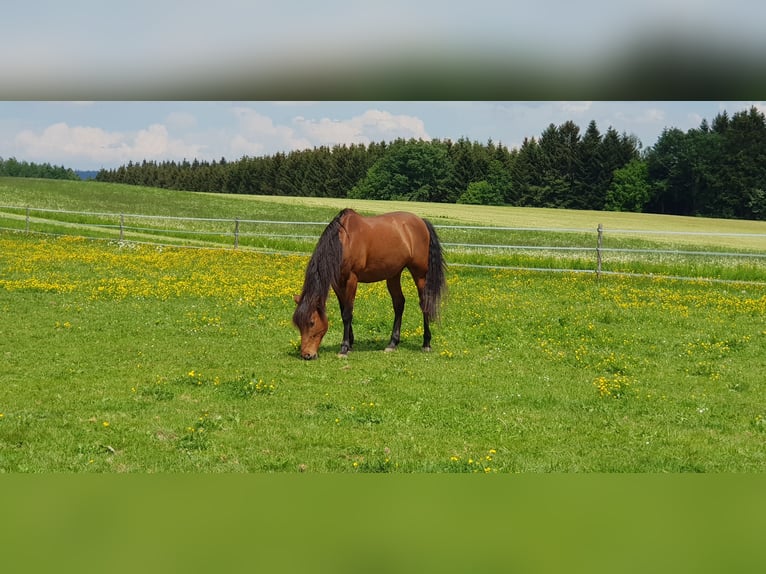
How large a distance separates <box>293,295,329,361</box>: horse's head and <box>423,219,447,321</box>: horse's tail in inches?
65.1

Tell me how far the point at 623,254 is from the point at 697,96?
75.3ft

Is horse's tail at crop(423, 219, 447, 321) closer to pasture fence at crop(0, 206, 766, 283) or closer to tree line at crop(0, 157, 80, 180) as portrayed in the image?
pasture fence at crop(0, 206, 766, 283)

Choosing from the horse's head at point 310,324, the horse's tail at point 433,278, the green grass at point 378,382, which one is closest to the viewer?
the green grass at point 378,382

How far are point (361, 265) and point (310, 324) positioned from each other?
1118 millimetres

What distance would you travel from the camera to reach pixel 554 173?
5800 centimetres

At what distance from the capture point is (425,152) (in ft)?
195

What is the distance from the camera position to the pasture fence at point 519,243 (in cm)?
1797

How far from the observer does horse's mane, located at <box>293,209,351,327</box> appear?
27.1ft

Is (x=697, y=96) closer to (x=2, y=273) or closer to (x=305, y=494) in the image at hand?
(x=305, y=494)

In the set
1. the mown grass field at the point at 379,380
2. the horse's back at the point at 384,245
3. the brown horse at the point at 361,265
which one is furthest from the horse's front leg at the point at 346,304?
the mown grass field at the point at 379,380

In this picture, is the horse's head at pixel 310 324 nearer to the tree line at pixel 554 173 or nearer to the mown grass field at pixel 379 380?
the mown grass field at pixel 379 380

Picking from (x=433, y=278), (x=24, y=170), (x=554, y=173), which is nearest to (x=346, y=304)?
(x=433, y=278)

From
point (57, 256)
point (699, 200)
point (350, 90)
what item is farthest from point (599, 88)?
point (699, 200)

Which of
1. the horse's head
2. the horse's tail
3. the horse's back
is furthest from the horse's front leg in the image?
the horse's tail
